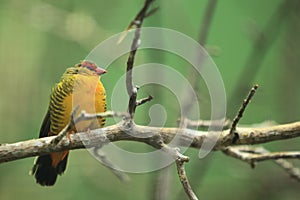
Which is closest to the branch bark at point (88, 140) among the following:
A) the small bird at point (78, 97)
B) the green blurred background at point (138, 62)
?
Result: the small bird at point (78, 97)

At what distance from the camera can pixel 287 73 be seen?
2.19 m

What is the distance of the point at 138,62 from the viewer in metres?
1.75

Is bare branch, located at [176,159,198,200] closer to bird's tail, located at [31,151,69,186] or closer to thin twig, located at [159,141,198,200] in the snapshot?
thin twig, located at [159,141,198,200]

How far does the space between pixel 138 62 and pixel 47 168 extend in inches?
23.6

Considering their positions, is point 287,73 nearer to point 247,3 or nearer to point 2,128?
point 247,3

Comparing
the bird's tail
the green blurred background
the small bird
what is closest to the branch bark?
the small bird

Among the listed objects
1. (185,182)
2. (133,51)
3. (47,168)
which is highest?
(133,51)

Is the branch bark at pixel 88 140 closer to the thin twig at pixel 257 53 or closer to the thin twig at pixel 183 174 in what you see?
the thin twig at pixel 183 174

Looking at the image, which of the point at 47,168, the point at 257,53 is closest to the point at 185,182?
the point at 47,168

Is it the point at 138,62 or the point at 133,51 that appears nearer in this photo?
the point at 133,51

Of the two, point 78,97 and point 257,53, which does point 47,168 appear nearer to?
point 78,97

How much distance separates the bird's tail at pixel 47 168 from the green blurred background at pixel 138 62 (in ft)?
1.59

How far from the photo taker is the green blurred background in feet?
6.00

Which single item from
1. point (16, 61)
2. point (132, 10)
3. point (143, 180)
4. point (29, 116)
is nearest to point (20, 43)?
point (16, 61)
